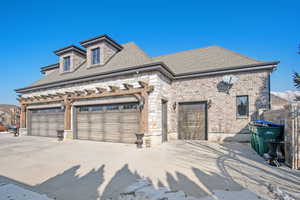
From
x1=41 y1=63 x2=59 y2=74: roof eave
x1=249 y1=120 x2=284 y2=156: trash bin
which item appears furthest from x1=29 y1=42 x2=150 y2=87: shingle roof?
x1=249 y1=120 x2=284 y2=156: trash bin

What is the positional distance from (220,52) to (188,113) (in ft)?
19.0

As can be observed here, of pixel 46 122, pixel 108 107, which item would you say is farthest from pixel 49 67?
pixel 108 107

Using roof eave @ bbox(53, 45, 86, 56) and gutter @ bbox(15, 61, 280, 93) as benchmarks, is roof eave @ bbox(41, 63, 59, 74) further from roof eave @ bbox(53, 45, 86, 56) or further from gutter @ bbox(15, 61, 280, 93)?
gutter @ bbox(15, 61, 280, 93)

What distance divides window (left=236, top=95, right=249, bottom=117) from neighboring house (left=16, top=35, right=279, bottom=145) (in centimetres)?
5

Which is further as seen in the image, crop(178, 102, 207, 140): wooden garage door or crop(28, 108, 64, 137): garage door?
crop(28, 108, 64, 137): garage door

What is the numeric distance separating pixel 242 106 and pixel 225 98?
3.74 feet

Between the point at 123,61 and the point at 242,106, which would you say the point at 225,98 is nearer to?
the point at 242,106

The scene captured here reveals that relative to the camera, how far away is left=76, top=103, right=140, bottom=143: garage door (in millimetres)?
9336

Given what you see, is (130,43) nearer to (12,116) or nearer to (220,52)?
(220,52)

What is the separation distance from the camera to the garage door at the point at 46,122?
12.4 meters

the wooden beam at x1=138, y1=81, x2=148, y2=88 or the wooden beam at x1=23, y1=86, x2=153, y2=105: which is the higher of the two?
the wooden beam at x1=138, y1=81, x2=148, y2=88

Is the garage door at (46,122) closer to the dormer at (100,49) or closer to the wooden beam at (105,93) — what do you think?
the wooden beam at (105,93)

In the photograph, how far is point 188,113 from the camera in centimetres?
1106

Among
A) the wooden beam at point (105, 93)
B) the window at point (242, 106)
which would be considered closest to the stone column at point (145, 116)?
the wooden beam at point (105, 93)
